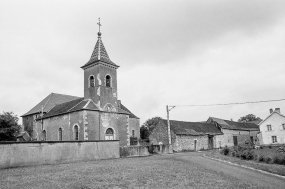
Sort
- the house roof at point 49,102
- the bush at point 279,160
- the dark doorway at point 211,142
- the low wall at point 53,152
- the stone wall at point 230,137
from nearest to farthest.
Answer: the low wall at point 53,152, the bush at point 279,160, the house roof at point 49,102, the dark doorway at point 211,142, the stone wall at point 230,137

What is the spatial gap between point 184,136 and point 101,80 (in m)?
17.5

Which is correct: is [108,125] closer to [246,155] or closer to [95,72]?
[95,72]

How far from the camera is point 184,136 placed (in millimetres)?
38656

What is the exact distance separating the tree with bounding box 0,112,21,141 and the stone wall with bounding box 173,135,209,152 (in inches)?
907

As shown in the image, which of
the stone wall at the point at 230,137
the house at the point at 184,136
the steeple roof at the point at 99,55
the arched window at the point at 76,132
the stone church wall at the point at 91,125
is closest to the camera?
the stone church wall at the point at 91,125

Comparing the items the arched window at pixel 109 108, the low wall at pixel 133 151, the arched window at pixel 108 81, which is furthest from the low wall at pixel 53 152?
the arched window at pixel 108 81

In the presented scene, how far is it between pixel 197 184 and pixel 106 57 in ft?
77.0

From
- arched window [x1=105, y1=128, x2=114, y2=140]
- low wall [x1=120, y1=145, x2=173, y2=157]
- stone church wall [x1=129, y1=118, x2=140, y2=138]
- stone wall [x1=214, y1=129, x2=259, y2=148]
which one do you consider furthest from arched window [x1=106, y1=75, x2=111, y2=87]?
stone wall [x1=214, y1=129, x2=259, y2=148]

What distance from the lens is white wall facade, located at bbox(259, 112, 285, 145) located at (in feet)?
150

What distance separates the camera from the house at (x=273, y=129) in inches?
1799

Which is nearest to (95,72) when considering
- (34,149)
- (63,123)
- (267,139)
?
(63,123)

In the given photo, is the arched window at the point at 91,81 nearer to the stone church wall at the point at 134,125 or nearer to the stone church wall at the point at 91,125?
the stone church wall at the point at 91,125

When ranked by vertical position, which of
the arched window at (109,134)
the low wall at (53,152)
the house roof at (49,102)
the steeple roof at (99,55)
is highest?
the steeple roof at (99,55)

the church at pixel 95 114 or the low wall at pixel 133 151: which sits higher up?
the church at pixel 95 114
